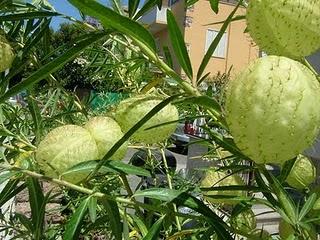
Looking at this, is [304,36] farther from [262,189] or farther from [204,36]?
[204,36]

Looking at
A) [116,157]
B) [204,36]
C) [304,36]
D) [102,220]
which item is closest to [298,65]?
[304,36]

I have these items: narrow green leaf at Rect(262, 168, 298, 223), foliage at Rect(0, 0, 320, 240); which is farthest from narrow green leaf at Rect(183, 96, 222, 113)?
narrow green leaf at Rect(262, 168, 298, 223)

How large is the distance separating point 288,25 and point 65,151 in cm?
36

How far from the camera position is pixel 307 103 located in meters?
0.47

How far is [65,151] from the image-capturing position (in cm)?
71

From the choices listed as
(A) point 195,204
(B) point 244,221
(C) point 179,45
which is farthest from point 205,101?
(B) point 244,221

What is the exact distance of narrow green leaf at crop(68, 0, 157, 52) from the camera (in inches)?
19.4

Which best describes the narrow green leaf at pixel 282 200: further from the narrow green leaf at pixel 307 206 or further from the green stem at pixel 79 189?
the green stem at pixel 79 189

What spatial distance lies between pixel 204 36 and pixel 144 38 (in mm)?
16435

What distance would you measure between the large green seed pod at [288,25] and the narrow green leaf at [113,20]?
0.12m

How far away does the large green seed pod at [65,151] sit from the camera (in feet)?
2.29

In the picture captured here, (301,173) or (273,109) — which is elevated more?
(273,109)

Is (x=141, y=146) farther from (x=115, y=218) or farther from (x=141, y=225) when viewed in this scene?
(x=115, y=218)

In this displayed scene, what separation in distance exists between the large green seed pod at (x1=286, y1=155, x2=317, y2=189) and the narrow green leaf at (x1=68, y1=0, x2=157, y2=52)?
1.38 feet
